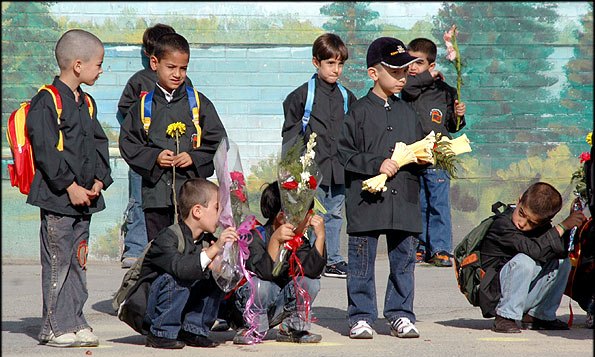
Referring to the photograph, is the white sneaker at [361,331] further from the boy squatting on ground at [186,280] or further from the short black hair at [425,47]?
the short black hair at [425,47]

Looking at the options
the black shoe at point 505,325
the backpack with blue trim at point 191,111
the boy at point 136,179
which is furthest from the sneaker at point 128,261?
the black shoe at point 505,325

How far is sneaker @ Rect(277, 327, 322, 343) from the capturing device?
718 cm

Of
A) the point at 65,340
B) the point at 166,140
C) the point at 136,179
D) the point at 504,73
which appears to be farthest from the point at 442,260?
the point at 65,340

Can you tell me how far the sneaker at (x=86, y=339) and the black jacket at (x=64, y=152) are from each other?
0.74 meters

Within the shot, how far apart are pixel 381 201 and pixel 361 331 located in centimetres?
84

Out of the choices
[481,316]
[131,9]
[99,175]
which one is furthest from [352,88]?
[99,175]

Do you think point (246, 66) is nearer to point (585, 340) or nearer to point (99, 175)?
point (99, 175)

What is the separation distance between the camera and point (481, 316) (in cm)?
832

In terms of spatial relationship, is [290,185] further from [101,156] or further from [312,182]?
[101,156]

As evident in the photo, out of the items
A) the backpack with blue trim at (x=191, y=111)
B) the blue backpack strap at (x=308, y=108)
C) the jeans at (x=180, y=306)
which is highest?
the blue backpack strap at (x=308, y=108)

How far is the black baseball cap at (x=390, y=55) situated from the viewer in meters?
7.45

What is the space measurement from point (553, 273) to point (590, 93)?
184 inches

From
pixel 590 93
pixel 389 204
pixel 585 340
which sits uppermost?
pixel 590 93

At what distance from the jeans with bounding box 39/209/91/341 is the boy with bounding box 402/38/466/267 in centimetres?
436
